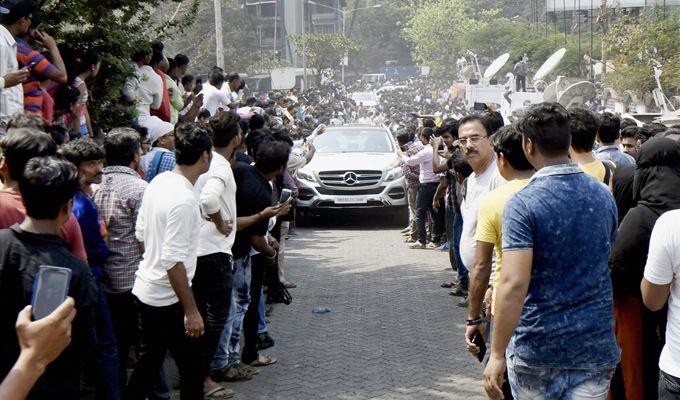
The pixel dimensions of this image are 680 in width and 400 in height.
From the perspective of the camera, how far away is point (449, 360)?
23.2ft

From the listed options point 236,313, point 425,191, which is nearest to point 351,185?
point 425,191

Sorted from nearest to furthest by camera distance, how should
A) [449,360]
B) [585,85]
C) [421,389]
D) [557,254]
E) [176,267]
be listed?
[557,254], [176,267], [421,389], [449,360], [585,85]

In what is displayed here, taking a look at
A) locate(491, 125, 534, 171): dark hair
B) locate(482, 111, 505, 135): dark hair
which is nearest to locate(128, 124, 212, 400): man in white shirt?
locate(491, 125, 534, 171): dark hair

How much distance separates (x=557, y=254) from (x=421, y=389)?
10.1 feet

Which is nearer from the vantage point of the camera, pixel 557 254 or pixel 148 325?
pixel 557 254

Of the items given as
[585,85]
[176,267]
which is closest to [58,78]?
[176,267]

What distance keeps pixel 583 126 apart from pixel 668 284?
1780mm

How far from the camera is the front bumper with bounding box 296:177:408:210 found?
14930 mm

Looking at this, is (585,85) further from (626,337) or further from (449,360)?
(626,337)

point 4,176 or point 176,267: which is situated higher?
point 4,176

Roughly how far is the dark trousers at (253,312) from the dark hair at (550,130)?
11.3 ft

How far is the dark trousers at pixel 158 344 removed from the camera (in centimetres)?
488

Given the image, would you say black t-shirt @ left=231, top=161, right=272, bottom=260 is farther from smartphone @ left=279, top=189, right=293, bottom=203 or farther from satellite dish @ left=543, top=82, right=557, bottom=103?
satellite dish @ left=543, top=82, right=557, bottom=103

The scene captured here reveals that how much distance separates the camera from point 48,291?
2260 millimetres
